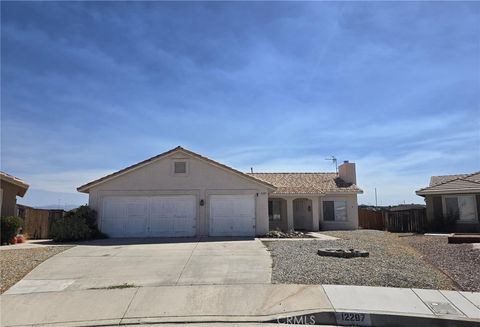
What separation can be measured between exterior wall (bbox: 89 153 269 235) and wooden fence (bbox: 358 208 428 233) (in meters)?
11.1

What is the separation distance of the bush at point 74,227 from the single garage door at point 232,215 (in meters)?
5.71

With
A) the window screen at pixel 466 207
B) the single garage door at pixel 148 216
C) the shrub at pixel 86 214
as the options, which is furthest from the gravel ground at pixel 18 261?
the window screen at pixel 466 207

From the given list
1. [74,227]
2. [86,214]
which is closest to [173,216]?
[86,214]

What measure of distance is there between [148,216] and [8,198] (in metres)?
6.30

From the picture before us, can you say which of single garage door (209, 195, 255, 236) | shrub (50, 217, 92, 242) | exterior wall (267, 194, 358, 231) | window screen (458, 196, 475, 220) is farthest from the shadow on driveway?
window screen (458, 196, 475, 220)

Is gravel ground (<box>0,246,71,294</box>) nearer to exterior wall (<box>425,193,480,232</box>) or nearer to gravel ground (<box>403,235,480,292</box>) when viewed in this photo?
gravel ground (<box>403,235,480,292</box>)

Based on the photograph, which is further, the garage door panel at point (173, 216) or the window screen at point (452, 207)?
the window screen at point (452, 207)

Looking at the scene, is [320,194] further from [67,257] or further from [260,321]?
[260,321]

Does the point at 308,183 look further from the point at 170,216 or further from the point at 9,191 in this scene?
the point at 9,191

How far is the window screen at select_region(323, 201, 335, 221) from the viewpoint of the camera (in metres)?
28.4

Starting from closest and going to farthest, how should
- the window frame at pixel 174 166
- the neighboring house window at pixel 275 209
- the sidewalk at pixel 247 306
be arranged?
the sidewalk at pixel 247 306 → the window frame at pixel 174 166 → the neighboring house window at pixel 275 209

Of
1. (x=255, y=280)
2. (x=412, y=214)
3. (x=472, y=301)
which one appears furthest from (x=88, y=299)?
(x=412, y=214)

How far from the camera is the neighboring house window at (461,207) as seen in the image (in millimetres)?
23812

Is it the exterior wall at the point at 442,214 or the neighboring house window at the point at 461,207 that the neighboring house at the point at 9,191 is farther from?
the neighboring house window at the point at 461,207
